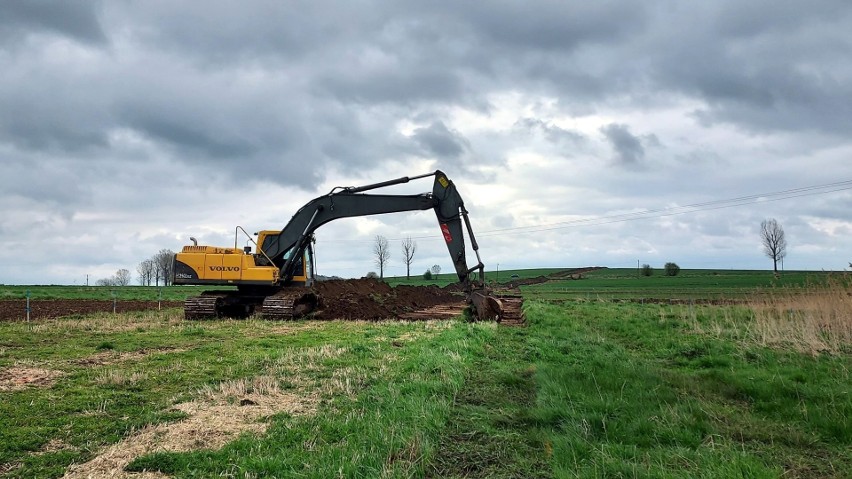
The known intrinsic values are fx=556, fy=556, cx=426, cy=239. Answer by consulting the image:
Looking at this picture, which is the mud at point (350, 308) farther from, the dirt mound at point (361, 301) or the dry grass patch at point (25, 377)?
the dry grass patch at point (25, 377)

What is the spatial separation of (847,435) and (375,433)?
15.5ft

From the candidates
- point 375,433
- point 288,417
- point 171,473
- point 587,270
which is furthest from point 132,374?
point 587,270

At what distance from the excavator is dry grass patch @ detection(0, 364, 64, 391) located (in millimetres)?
11088

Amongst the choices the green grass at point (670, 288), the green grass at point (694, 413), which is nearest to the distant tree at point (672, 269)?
the green grass at point (670, 288)

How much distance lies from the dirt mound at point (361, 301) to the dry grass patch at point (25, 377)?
515 inches

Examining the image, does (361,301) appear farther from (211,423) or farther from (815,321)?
(211,423)

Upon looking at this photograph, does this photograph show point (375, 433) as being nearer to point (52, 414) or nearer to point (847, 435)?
point (52, 414)

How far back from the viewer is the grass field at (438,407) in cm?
472

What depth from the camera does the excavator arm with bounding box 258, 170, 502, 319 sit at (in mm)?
19997

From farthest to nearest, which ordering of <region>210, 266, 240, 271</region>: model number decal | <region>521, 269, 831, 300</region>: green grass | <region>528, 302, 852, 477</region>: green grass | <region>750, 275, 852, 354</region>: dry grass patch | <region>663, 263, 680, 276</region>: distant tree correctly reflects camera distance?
<region>663, 263, 680, 276</region>: distant tree
<region>210, 266, 240, 271</region>: model number decal
<region>521, 269, 831, 300</region>: green grass
<region>750, 275, 852, 354</region>: dry grass patch
<region>528, 302, 852, 477</region>: green grass

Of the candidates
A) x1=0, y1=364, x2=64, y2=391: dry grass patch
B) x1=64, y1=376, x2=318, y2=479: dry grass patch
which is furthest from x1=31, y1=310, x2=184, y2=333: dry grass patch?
x1=64, y1=376, x2=318, y2=479: dry grass patch

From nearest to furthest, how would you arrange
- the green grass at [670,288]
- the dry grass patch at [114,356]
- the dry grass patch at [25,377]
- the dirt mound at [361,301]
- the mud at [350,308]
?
the dry grass patch at [25,377], the dry grass patch at [114,356], the green grass at [670,288], the mud at [350,308], the dirt mound at [361,301]

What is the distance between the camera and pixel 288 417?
6.26m

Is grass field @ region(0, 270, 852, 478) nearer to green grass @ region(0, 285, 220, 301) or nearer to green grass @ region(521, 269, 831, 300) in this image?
green grass @ region(521, 269, 831, 300)
